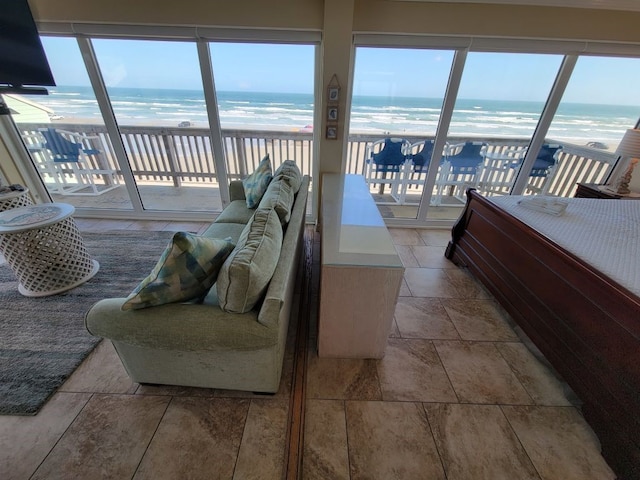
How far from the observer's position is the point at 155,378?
137 centimetres

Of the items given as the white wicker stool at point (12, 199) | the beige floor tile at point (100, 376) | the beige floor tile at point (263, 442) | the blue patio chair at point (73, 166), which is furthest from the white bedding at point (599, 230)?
the blue patio chair at point (73, 166)

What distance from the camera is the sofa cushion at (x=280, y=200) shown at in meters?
1.58

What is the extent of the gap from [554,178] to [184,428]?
15.2 feet

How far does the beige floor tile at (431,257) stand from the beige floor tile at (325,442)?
1719 millimetres

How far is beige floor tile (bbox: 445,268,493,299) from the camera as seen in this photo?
223 centimetres

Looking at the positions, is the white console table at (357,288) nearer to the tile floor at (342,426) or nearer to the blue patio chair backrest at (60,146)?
the tile floor at (342,426)

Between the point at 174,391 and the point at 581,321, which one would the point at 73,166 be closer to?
the point at 174,391

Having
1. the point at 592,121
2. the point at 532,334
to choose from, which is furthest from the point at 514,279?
the point at 592,121

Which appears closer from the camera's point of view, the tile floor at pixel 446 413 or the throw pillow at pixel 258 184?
the tile floor at pixel 446 413

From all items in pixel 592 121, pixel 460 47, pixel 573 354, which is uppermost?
pixel 460 47

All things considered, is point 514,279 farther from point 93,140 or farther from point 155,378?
point 93,140

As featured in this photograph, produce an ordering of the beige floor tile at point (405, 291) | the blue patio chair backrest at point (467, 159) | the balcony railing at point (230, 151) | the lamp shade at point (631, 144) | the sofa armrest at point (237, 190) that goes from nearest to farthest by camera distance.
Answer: the beige floor tile at point (405, 291) → the lamp shade at point (631, 144) → the sofa armrest at point (237, 190) → the balcony railing at point (230, 151) → the blue patio chair backrest at point (467, 159)

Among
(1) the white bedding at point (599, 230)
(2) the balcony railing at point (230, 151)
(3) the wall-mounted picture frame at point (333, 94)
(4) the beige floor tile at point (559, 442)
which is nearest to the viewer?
(4) the beige floor tile at point (559, 442)

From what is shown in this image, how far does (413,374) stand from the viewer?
1560mm
